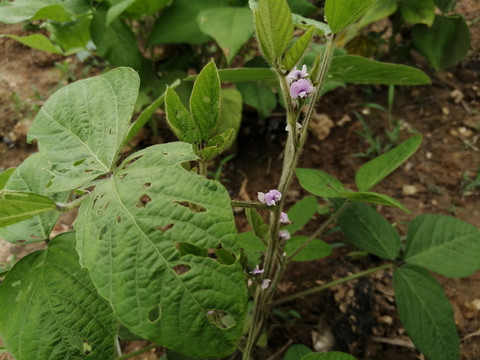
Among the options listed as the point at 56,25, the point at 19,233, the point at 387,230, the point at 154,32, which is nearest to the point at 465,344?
the point at 387,230

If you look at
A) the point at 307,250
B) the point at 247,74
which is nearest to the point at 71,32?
the point at 247,74

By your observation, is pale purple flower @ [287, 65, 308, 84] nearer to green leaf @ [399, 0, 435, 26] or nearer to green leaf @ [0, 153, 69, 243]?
green leaf @ [0, 153, 69, 243]

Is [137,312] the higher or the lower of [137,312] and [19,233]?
the higher

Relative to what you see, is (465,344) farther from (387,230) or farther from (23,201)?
(23,201)

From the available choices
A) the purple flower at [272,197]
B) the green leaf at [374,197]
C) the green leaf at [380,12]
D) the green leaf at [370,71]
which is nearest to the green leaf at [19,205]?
the purple flower at [272,197]

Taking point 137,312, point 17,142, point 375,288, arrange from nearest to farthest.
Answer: point 137,312 → point 375,288 → point 17,142

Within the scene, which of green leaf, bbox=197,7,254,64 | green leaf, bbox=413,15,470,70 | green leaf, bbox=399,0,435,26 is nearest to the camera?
green leaf, bbox=197,7,254,64

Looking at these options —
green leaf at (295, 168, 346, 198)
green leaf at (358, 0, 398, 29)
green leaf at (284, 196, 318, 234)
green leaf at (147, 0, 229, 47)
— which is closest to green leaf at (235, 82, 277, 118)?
green leaf at (147, 0, 229, 47)
